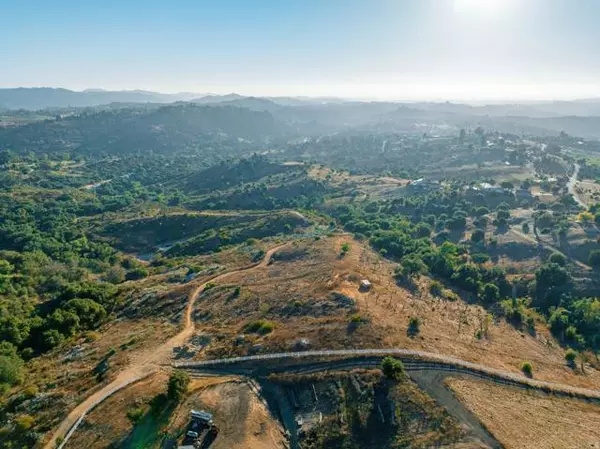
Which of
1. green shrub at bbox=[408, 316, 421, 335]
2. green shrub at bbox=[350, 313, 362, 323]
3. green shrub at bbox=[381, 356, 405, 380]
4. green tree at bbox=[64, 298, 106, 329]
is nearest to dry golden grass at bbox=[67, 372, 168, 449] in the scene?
green shrub at bbox=[381, 356, 405, 380]

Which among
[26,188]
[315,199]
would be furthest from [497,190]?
[26,188]

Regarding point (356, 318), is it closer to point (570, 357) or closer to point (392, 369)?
point (392, 369)

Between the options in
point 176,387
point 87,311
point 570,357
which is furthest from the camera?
point 87,311

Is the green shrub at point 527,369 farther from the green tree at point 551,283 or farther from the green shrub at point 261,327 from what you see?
the green tree at point 551,283

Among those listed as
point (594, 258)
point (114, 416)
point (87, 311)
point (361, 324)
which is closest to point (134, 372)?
point (114, 416)

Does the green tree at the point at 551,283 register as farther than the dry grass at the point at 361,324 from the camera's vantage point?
Yes

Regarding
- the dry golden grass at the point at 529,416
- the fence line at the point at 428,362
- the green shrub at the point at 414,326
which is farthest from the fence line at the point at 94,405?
the dry golden grass at the point at 529,416

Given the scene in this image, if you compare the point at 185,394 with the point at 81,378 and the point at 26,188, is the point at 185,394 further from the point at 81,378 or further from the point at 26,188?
the point at 26,188

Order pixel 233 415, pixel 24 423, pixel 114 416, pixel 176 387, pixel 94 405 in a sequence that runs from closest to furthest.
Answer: pixel 233 415
pixel 114 416
pixel 176 387
pixel 24 423
pixel 94 405
